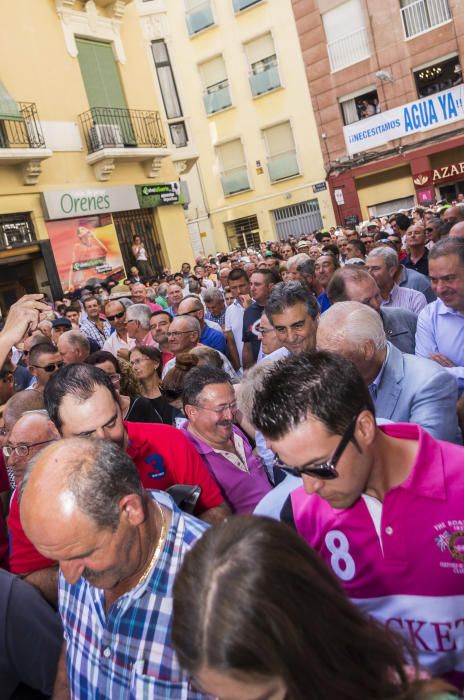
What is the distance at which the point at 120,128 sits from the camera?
1524 cm

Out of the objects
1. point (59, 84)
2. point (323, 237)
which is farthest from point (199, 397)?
point (59, 84)

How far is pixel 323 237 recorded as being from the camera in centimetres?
1246

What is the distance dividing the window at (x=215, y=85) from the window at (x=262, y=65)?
1.28 meters

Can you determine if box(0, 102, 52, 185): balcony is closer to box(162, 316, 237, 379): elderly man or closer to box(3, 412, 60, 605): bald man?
box(162, 316, 237, 379): elderly man

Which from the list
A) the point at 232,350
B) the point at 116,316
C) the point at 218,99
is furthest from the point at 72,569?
the point at 218,99

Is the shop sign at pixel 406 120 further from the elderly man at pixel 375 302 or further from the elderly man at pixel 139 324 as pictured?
the elderly man at pixel 375 302

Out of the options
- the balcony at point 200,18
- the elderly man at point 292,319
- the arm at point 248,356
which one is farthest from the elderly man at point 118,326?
the balcony at point 200,18

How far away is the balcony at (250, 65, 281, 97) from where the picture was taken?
2273cm

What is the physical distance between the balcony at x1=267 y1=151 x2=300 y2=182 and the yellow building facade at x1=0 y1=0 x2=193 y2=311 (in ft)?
26.4

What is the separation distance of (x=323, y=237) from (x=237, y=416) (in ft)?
32.0

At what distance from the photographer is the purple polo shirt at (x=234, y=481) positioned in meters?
2.94

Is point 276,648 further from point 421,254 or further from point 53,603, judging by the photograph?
point 421,254

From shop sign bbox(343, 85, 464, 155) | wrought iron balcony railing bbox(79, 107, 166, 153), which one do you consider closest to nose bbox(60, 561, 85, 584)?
wrought iron balcony railing bbox(79, 107, 166, 153)

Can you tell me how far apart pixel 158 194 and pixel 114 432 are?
1430 centimetres
